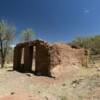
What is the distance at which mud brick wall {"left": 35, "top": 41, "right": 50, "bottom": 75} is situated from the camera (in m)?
19.1

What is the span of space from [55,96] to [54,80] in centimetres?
500

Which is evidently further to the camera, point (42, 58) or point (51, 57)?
point (42, 58)

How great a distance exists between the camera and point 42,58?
1969cm

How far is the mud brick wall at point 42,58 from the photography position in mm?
19078

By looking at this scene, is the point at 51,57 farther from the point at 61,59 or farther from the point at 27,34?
the point at 27,34

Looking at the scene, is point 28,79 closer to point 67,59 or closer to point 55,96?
point 67,59

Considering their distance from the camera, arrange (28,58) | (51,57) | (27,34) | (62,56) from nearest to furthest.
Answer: (51,57)
(62,56)
(28,58)
(27,34)

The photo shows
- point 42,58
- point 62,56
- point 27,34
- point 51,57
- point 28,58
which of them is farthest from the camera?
point 27,34

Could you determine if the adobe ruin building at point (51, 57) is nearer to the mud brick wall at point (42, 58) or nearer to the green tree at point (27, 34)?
the mud brick wall at point (42, 58)

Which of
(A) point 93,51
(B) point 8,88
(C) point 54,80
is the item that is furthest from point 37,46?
(A) point 93,51

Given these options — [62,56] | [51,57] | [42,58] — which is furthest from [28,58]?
[62,56]

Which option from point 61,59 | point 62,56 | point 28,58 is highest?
point 62,56

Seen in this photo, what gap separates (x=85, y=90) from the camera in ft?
41.7

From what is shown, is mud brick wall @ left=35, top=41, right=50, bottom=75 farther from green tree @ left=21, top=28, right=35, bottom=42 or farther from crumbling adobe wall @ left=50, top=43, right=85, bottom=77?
green tree @ left=21, top=28, right=35, bottom=42
